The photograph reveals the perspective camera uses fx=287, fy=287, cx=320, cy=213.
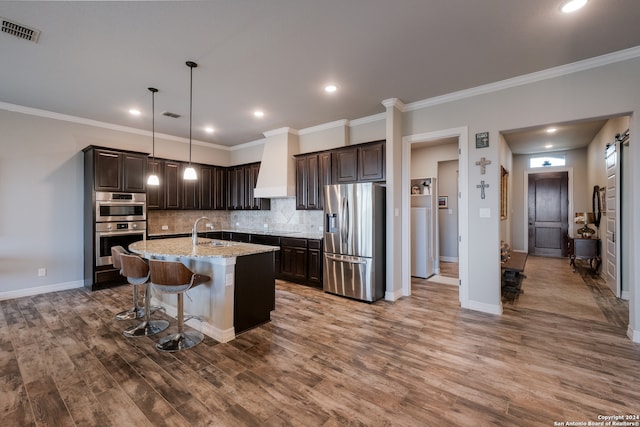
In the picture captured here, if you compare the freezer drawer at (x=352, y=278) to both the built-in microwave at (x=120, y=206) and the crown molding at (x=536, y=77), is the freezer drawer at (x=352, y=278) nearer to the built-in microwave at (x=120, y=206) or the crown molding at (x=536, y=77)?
the crown molding at (x=536, y=77)

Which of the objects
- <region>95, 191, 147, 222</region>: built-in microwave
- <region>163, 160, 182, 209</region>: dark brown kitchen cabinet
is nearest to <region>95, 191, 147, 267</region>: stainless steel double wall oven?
<region>95, 191, 147, 222</region>: built-in microwave

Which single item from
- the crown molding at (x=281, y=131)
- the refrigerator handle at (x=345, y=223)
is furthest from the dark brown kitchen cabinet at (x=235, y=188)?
the refrigerator handle at (x=345, y=223)

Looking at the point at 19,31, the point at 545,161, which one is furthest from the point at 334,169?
the point at 545,161

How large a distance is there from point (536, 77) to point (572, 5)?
1.26 meters

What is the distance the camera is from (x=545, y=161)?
805 centimetres

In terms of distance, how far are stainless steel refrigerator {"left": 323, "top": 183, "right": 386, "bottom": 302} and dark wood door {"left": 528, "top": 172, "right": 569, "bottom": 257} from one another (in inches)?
249

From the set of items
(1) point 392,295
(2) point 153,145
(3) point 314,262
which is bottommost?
(1) point 392,295

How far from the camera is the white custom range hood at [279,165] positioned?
5645 mm

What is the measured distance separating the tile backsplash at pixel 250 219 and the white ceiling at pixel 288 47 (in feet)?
7.86

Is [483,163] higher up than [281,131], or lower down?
lower down

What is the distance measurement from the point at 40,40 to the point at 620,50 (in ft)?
18.6

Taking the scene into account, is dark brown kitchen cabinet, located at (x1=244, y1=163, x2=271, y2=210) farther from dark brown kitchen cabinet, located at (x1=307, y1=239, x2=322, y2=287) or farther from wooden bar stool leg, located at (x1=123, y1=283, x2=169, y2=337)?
wooden bar stool leg, located at (x1=123, y1=283, x2=169, y2=337)

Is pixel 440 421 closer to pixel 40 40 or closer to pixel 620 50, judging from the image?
pixel 620 50

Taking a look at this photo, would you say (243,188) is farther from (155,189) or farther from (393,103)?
(393,103)
